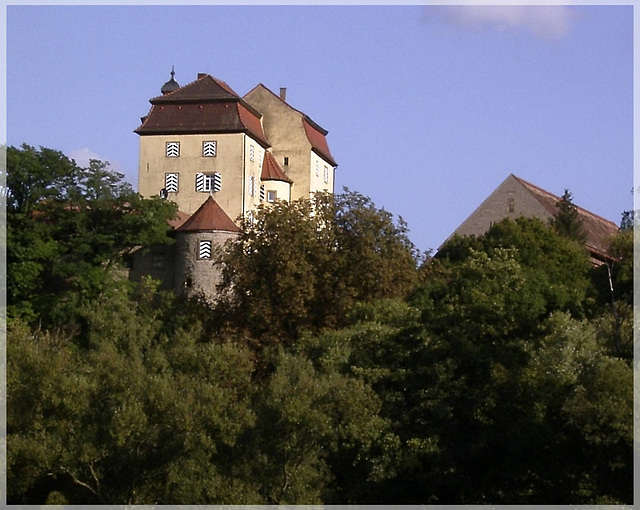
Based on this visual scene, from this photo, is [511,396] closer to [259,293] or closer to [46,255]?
[259,293]

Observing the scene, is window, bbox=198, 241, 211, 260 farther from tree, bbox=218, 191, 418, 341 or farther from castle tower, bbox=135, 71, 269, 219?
tree, bbox=218, 191, 418, 341

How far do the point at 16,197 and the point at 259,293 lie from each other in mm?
18287

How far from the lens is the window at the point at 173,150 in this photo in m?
76.0

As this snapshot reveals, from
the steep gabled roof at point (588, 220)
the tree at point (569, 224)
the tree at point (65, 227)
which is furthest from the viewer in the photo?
the steep gabled roof at point (588, 220)

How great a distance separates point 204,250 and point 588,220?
27.3m

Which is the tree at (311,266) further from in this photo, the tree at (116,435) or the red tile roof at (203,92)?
the red tile roof at (203,92)

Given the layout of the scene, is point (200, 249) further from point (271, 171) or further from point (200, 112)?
point (271, 171)

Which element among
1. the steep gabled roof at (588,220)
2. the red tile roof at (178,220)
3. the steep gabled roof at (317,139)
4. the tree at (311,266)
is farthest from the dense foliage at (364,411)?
the steep gabled roof at (317,139)

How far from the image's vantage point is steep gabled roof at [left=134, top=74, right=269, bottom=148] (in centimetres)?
7544

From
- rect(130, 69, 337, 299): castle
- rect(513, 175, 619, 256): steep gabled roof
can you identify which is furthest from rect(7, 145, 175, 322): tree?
rect(513, 175, 619, 256): steep gabled roof

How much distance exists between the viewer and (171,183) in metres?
76.0

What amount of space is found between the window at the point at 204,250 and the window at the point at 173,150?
406 inches

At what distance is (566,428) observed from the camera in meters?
30.4

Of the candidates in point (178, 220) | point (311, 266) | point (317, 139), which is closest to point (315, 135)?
point (317, 139)
